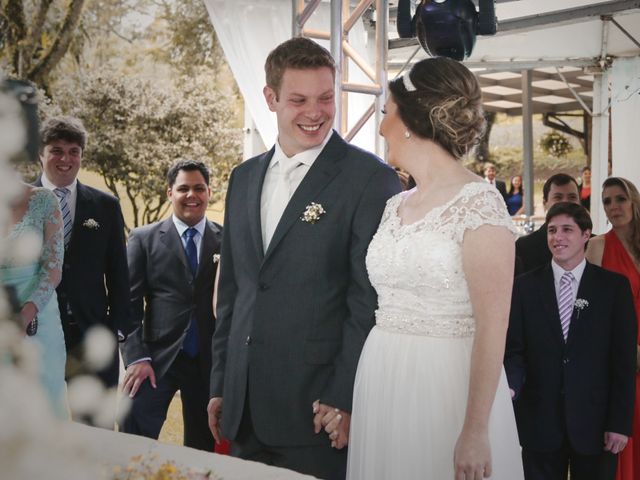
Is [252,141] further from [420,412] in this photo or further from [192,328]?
[420,412]

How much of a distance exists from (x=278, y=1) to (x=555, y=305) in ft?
12.0

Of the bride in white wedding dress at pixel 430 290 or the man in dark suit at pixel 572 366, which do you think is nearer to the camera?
the bride in white wedding dress at pixel 430 290

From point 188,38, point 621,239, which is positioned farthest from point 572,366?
point 188,38

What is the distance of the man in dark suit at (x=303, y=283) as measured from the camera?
1.84 meters

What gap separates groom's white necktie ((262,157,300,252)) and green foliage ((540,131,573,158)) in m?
13.3

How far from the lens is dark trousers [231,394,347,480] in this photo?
1.87m

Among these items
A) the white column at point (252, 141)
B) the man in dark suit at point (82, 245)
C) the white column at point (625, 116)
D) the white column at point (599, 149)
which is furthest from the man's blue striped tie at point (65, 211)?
the white column at point (599, 149)

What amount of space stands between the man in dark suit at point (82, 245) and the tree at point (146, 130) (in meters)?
4.72

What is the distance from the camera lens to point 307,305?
1846 millimetres

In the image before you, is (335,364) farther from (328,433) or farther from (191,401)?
(191,401)

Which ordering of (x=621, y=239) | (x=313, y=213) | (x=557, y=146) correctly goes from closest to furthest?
(x=313, y=213) → (x=621, y=239) → (x=557, y=146)

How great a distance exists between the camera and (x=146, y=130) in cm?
805

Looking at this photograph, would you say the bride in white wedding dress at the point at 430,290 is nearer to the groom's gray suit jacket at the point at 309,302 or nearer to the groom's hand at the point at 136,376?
the groom's gray suit jacket at the point at 309,302

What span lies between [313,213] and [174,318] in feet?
5.43
